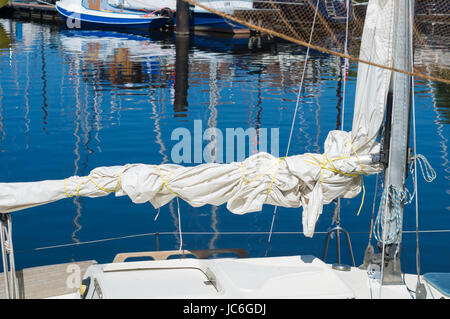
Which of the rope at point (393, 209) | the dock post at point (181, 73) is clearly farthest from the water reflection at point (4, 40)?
the rope at point (393, 209)

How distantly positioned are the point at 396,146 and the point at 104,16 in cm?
5027

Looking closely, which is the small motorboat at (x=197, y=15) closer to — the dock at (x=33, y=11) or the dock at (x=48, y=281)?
the dock at (x=33, y=11)

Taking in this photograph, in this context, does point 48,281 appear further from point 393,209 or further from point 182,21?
point 182,21

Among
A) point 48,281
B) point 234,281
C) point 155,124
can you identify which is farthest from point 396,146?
point 155,124

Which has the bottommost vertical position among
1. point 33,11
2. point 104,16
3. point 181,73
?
point 181,73

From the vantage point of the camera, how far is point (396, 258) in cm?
789

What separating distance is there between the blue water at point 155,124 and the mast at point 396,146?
A: 176 centimetres

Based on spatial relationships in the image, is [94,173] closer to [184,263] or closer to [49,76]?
[184,263]

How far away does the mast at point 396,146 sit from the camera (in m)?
7.69

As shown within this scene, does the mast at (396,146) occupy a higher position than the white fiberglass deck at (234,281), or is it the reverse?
the mast at (396,146)

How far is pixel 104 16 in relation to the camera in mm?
54875
